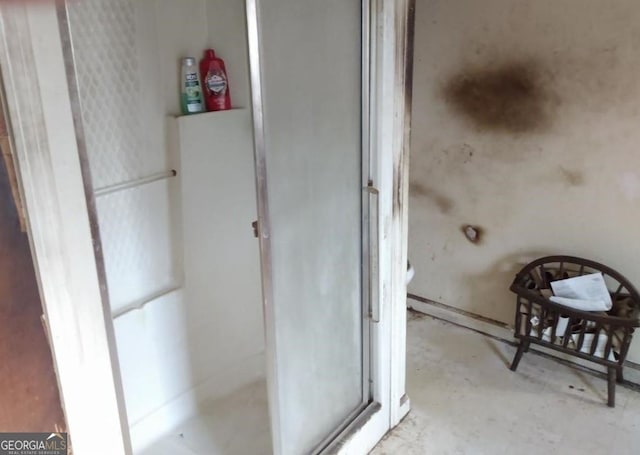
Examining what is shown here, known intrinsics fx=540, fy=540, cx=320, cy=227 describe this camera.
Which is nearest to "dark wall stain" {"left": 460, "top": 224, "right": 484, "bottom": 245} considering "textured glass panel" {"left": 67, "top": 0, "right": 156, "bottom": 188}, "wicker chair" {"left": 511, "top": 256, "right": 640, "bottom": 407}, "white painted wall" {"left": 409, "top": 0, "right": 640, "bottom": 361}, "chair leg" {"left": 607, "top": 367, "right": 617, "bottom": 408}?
"white painted wall" {"left": 409, "top": 0, "right": 640, "bottom": 361}

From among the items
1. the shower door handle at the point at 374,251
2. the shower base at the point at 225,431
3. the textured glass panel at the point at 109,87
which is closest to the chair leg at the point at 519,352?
the shower door handle at the point at 374,251

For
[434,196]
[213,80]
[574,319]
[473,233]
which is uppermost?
[213,80]

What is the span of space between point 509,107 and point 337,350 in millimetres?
1299

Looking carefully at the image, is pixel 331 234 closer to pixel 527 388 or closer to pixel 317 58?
pixel 317 58

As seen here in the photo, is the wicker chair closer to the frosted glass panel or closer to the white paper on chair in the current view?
the white paper on chair

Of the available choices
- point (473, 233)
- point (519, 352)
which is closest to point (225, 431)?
point (519, 352)

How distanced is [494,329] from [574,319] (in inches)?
19.4

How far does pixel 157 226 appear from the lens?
1.90 m

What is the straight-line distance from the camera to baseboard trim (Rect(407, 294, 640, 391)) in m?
2.26

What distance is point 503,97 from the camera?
2297 millimetres

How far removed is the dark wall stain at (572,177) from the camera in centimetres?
220

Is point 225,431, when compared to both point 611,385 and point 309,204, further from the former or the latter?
point 611,385

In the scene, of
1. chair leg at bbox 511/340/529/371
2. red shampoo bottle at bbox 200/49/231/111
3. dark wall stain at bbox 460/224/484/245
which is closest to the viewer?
red shampoo bottle at bbox 200/49/231/111

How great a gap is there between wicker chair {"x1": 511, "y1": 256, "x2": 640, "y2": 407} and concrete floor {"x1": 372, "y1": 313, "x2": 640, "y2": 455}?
0.10m
